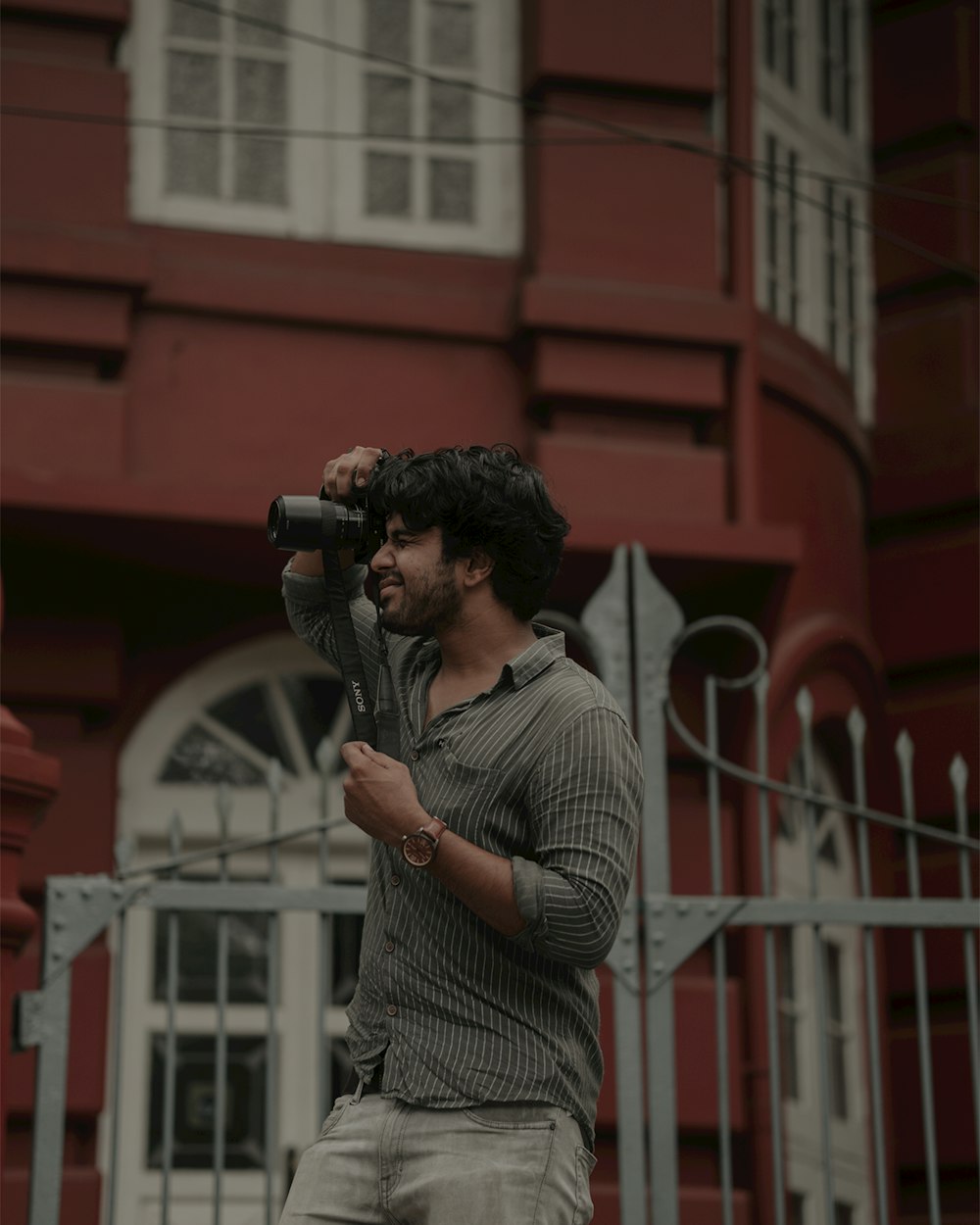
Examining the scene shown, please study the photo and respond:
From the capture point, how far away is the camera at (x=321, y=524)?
11.4 feet

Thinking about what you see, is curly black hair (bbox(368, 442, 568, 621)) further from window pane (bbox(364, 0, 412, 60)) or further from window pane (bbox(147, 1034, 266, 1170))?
window pane (bbox(364, 0, 412, 60))

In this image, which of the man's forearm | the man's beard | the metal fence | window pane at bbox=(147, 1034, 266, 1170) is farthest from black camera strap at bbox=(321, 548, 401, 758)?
window pane at bbox=(147, 1034, 266, 1170)

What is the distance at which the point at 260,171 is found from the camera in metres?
7.47

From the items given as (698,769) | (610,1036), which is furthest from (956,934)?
(610,1036)

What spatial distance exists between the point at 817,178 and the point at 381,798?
5.59 m

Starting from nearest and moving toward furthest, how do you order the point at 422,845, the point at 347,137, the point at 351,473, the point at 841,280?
the point at 422,845
the point at 351,473
the point at 347,137
the point at 841,280

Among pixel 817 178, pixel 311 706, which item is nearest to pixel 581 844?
pixel 311 706

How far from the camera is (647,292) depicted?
7406 mm

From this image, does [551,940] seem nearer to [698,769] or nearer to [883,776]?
[698,769]

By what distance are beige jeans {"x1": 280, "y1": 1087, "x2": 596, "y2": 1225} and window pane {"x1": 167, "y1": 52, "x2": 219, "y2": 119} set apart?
4995mm

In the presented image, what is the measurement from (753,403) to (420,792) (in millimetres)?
4404

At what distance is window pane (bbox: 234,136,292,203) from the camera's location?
7434 mm

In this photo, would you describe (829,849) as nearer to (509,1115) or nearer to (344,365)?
(344,365)

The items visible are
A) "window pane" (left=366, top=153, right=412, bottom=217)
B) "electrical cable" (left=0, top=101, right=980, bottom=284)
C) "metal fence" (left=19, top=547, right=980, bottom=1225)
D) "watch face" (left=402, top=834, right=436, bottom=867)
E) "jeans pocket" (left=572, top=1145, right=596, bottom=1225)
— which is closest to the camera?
"watch face" (left=402, top=834, right=436, bottom=867)
